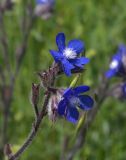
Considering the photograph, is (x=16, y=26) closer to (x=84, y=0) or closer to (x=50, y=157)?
(x=84, y=0)

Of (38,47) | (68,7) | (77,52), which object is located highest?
(68,7)

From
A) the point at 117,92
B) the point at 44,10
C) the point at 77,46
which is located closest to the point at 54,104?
the point at 77,46

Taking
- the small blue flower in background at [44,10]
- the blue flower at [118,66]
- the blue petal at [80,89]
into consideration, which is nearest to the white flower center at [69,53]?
the blue petal at [80,89]

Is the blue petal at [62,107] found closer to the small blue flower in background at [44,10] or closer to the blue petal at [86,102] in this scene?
the blue petal at [86,102]

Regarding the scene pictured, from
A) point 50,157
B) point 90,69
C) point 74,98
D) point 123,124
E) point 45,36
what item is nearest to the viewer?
point 74,98

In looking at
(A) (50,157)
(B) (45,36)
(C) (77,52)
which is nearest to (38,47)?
(B) (45,36)

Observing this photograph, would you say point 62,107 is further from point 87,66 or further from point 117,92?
point 87,66
